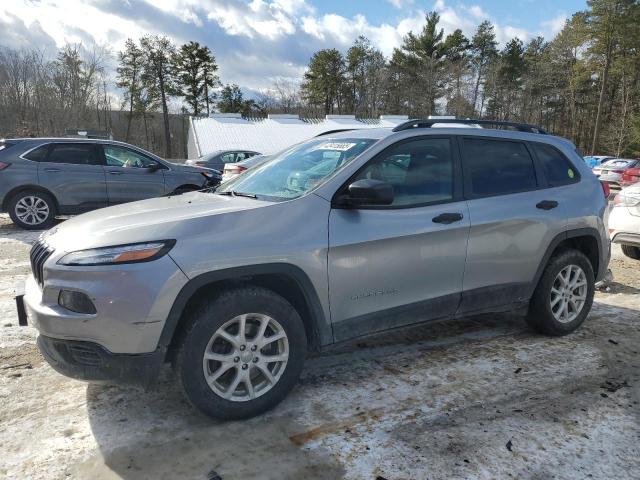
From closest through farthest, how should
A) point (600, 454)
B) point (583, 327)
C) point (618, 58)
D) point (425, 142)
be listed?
point (600, 454)
point (425, 142)
point (583, 327)
point (618, 58)

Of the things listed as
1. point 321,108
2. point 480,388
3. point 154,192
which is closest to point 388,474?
point 480,388

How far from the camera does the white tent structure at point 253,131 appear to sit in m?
32.8

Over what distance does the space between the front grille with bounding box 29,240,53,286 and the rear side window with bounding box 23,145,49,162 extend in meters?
6.63

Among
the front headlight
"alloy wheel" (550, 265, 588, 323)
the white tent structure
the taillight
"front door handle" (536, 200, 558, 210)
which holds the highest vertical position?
the white tent structure

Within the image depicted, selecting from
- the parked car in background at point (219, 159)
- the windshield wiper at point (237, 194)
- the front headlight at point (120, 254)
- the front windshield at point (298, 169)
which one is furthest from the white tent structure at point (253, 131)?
the front headlight at point (120, 254)

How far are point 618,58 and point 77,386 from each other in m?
50.2

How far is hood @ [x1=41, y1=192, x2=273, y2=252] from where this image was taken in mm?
2656

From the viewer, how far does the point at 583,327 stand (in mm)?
4621

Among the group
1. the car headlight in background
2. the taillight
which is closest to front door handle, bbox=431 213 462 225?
the car headlight in background

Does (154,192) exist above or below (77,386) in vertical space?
above

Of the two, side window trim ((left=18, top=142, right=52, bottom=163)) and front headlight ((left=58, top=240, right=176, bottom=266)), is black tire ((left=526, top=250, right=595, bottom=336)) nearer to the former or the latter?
front headlight ((left=58, top=240, right=176, bottom=266))

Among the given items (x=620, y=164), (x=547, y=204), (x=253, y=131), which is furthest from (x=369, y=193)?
(x=253, y=131)

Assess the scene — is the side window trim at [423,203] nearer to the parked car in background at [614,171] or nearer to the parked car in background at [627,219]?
the parked car in background at [627,219]

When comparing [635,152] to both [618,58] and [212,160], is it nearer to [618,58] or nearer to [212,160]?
[618,58]
